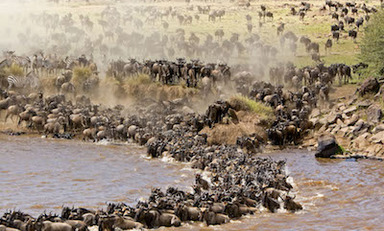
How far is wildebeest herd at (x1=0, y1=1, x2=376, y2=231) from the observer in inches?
577

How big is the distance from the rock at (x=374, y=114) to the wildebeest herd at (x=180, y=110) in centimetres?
273

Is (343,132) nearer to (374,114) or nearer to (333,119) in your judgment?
Answer: (333,119)

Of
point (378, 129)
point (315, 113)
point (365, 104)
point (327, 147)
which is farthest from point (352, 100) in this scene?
point (327, 147)

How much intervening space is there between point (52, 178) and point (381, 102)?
15.9 metres

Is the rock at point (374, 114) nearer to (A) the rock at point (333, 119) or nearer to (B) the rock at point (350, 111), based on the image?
(B) the rock at point (350, 111)

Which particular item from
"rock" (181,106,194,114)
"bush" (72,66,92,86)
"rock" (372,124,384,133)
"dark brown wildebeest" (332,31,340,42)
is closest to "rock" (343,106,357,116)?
"rock" (372,124,384,133)

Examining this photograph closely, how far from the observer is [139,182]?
19.3m

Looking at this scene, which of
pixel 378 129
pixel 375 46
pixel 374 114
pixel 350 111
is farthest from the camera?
pixel 375 46

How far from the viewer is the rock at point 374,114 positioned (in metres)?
26.1

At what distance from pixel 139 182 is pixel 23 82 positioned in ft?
55.2

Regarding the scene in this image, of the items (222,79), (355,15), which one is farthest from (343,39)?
(222,79)

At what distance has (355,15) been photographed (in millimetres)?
59969

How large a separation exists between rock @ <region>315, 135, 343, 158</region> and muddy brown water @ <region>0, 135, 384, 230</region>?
0.66 m

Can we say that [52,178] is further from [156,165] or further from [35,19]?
[35,19]
